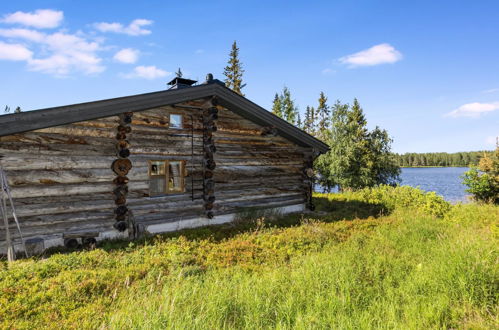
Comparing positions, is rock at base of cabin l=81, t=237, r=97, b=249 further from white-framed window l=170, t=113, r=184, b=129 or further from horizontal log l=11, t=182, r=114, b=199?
white-framed window l=170, t=113, r=184, b=129

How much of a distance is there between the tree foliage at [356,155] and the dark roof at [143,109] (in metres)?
15.5

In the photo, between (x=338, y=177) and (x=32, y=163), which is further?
(x=338, y=177)

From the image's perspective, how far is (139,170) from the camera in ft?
30.4

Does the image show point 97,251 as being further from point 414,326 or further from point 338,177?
point 338,177

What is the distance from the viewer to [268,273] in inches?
228

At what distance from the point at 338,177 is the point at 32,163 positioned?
988 inches

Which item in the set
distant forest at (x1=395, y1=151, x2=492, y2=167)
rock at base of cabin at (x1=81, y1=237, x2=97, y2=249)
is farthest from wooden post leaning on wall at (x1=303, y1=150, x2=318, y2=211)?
distant forest at (x1=395, y1=151, x2=492, y2=167)

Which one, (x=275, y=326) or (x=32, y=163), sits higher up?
(x=32, y=163)

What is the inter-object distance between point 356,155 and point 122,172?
936 inches

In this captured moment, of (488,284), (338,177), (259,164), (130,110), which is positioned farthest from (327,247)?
(338,177)

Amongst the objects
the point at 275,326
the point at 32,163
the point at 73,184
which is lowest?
the point at 275,326

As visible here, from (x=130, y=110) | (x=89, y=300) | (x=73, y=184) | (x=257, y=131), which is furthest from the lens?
(x=257, y=131)

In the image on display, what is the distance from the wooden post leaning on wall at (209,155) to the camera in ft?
34.6

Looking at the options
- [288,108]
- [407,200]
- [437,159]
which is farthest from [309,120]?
[437,159]
